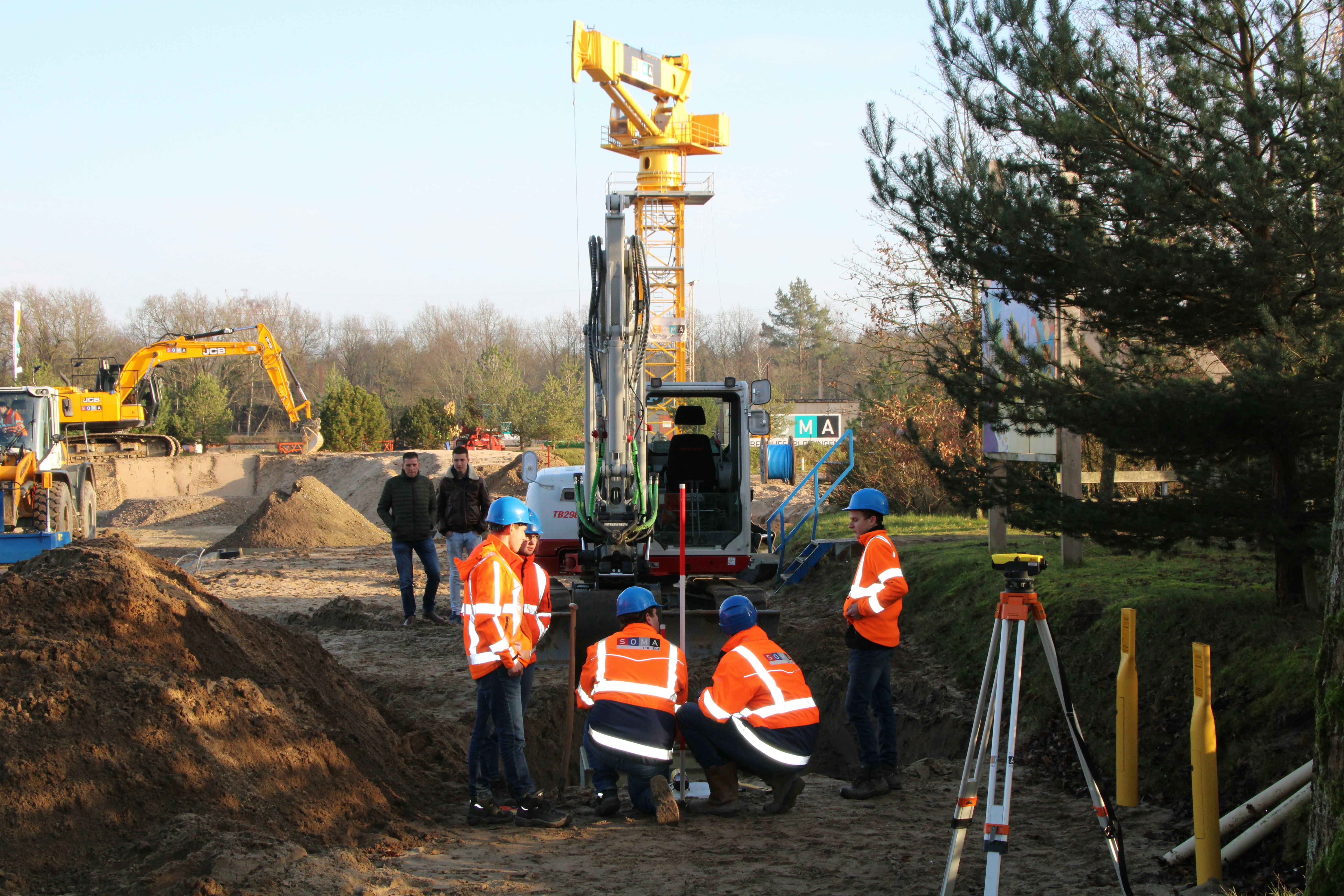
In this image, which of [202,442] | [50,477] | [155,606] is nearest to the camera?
[155,606]

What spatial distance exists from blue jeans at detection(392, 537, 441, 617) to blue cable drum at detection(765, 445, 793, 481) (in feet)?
12.2

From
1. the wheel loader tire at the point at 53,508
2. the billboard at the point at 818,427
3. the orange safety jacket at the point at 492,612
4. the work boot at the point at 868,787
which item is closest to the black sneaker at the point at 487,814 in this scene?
the orange safety jacket at the point at 492,612

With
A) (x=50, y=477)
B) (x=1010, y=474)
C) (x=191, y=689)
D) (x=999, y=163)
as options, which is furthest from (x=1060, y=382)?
(x=50, y=477)

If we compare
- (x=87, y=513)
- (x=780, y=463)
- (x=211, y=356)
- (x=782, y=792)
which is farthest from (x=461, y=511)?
(x=211, y=356)

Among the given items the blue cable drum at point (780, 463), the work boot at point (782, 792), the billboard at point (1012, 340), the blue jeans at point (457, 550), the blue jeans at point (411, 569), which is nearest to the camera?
the work boot at point (782, 792)

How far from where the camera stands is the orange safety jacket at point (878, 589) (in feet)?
19.8

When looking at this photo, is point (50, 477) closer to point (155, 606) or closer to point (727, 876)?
point (155, 606)

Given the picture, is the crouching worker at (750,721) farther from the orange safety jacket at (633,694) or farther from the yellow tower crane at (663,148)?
the yellow tower crane at (663,148)

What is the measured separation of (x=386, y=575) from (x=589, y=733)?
37.2 feet

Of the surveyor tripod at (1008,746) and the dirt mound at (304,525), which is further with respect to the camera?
the dirt mound at (304,525)

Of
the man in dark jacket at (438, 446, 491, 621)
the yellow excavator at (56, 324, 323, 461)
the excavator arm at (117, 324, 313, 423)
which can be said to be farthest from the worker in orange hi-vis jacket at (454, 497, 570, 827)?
the excavator arm at (117, 324, 313, 423)

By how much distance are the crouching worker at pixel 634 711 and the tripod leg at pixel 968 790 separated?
1.69m

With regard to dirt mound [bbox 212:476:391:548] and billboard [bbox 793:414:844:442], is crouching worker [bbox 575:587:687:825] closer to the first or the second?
billboard [bbox 793:414:844:442]

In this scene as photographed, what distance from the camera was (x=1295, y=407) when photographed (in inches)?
217
